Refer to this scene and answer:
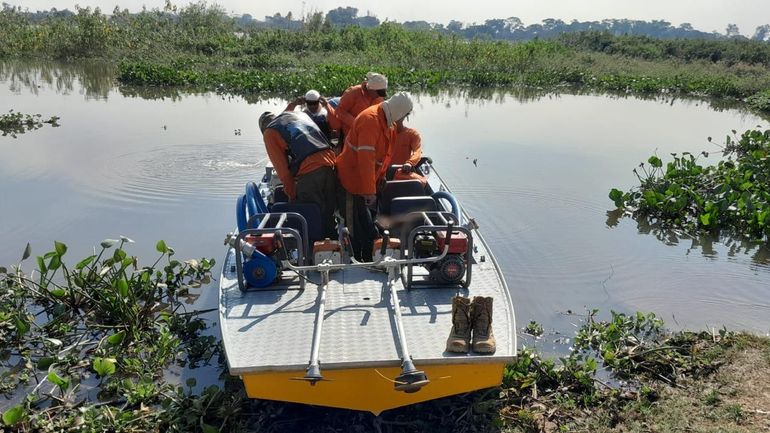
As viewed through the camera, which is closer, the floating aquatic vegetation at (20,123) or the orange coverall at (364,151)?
the orange coverall at (364,151)

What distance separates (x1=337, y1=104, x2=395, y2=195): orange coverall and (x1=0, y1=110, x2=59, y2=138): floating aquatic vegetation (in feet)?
33.5

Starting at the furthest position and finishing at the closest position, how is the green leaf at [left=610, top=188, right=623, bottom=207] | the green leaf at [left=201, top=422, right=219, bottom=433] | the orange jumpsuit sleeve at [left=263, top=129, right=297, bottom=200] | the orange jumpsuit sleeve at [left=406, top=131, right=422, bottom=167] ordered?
the green leaf at [left=610, top=188, right=623, bottom=207], the orange jumpsuit sleeve at [left=406, top=131, right=422, bottom=167], the orange jumpsuit sleeve at [left=263, top=129, right=297, bottom=200], the green leaf at [left=201, top=422, right=219, bottom=433]

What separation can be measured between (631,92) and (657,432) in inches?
856

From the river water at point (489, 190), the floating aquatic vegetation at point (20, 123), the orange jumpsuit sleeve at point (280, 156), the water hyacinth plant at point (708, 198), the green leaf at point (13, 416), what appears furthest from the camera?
the floating aquatic vegetation at point (20, 123)

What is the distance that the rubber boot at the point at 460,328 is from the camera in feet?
11.6

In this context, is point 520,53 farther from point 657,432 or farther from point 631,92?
point 657,432

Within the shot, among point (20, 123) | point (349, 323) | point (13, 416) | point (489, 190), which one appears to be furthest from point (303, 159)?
point (20, 123)

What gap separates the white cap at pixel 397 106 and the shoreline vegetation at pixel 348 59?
43.4 feet

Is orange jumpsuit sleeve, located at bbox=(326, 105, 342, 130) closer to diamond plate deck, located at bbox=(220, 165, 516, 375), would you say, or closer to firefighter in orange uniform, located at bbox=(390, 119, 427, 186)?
firefighter in orange uniform, located at bbox=(390, 119, 427, 186)

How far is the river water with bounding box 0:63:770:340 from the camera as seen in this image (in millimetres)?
6301

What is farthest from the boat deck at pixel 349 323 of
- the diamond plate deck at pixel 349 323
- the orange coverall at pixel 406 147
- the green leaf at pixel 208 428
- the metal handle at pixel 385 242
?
the orange coverall at pixel 406 147

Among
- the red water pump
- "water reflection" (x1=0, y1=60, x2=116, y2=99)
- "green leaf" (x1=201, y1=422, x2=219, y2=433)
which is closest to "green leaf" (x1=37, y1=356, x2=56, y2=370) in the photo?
"green leaf" (x1=201, y1=422, x2=219, y2=433)

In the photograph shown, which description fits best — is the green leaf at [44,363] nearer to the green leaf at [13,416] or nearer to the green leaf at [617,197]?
the green leaf at [13,416]

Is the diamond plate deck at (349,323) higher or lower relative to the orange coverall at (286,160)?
lower
